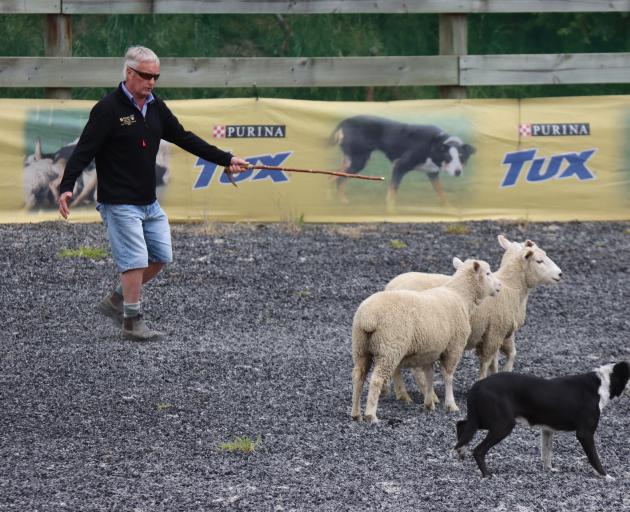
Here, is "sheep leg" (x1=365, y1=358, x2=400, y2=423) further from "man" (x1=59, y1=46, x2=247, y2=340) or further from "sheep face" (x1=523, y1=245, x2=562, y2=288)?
"man" (x1=59, y1=46, x2=247, y2=340)

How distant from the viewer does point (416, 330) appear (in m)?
7.75

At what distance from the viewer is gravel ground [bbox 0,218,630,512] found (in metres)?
6.37

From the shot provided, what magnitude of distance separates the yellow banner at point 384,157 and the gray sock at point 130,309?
13.5ft

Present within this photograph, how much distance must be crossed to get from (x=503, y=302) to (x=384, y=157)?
5.15 meters

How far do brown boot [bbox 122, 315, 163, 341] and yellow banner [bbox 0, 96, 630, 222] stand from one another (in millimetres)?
4049

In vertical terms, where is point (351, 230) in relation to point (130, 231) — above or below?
below

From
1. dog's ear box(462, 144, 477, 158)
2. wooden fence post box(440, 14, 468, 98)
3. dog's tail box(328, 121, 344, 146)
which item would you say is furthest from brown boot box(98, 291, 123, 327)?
wooden fence post box(440, 14, 468, 98)

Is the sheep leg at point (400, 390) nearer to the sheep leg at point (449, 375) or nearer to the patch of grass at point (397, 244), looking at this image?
the sheep leg at point (449, 375)

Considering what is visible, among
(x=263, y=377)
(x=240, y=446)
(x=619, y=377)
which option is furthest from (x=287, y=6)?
(x=619, y=377)

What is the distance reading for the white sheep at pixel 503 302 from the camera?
865 cm

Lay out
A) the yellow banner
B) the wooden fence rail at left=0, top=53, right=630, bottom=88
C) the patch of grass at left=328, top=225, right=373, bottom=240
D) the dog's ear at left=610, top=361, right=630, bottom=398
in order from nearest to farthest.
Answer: the dog's ear at left=610, top=361, right=630, bottom=398, the patch of grass at left=328, top=225, right=373, bottom=240, the yellow banner, the wooden fence rail at left=0, top=53, right=630, bottom=88

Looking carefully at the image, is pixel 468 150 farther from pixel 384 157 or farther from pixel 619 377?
pixel 619 377

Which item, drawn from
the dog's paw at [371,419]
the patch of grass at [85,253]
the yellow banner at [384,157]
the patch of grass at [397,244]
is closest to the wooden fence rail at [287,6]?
the yellow banner at [384,157]

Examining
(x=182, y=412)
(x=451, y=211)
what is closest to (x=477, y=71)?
(x=451, y=211)
